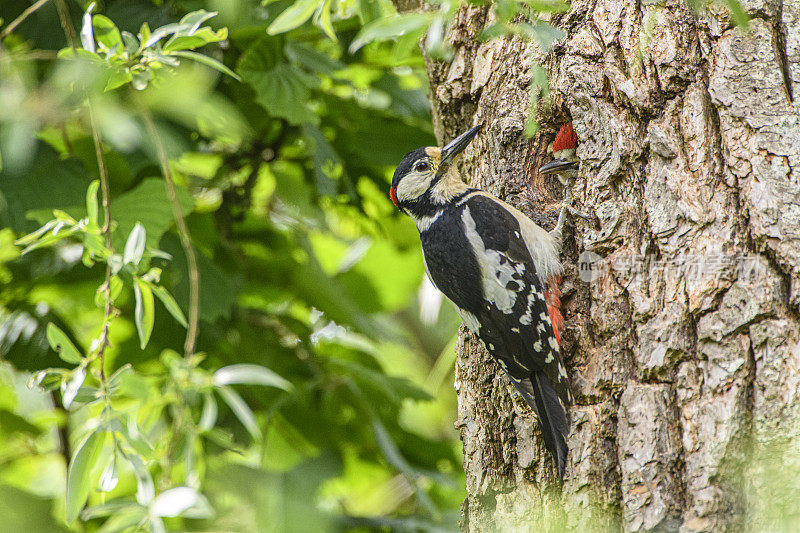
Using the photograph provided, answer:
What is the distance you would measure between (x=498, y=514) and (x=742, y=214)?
91 centimetres

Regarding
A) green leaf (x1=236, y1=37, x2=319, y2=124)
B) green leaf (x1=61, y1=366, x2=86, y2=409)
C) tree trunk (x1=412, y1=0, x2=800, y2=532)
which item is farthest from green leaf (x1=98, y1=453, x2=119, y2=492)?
green leaf (x1=236, y1=37, x2=319, y2=124)

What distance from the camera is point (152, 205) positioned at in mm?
2162

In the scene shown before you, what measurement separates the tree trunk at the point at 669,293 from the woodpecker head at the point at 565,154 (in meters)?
0.04

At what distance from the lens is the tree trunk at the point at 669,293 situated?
1.43m

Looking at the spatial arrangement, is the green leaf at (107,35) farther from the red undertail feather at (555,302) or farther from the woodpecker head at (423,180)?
the red undertail feather at (555,302)

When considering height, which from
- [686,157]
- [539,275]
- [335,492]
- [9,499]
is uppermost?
[686,157]

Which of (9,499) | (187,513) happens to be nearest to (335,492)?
(9,499)

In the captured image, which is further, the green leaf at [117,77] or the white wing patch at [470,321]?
the white wing patch at [470,321]

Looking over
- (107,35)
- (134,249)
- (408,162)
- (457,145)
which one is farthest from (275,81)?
(134,249)

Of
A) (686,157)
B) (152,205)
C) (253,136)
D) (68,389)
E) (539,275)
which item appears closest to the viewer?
(68,389)

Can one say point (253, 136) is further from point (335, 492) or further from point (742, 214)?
point (742, 214)

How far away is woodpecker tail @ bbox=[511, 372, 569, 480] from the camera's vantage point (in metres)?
1.64

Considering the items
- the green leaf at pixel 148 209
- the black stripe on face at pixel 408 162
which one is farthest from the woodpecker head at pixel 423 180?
the green leaf at pixel 148 209

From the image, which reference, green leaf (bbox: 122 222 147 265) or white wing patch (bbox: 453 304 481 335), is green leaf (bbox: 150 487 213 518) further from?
white wing patch (bbox: 453 304 481 335)
